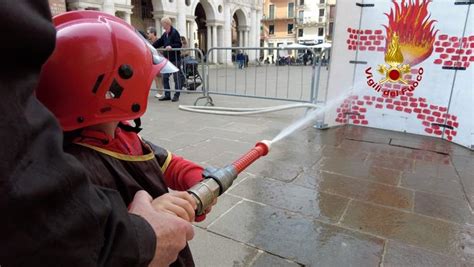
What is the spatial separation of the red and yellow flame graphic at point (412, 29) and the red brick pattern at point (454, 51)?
0.36 ft

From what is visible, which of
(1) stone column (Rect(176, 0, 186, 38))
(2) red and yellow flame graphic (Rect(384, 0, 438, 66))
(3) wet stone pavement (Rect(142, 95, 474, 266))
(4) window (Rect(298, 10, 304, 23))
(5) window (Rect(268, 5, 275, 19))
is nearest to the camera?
(3) wet stone pavement (Rect(142, 95, 474, 266))

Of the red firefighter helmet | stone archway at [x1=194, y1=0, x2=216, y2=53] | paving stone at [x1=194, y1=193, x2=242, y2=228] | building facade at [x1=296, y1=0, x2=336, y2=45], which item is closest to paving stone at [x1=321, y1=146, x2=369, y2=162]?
paving stone at [x1=194, y1=193, x2=242, y2=228]

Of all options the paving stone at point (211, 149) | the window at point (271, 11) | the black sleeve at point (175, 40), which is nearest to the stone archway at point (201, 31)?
the black sleeve at point (175, 40)

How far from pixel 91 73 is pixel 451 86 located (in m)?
5.08

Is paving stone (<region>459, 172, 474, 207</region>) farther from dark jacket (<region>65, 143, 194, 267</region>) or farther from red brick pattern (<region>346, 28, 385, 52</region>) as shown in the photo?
dark jacket (<region>65, 143, 194, 267</region>)

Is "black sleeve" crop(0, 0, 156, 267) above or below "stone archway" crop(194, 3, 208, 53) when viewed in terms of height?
below

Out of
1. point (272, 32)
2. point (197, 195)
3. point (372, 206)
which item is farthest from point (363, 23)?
point (272, 32)

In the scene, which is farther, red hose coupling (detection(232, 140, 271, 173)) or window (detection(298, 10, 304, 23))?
window (detection(298, 10, 304, 23))

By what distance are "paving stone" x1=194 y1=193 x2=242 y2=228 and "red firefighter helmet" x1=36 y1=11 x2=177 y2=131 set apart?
1665 mm

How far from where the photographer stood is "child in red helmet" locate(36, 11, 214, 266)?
3.02 ft

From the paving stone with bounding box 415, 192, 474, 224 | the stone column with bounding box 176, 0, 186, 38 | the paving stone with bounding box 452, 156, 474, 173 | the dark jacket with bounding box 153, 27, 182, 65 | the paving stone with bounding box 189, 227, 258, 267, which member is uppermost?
the stone column with bounding box 176, 0, 186, 38

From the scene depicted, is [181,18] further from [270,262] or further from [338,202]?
[270,262]

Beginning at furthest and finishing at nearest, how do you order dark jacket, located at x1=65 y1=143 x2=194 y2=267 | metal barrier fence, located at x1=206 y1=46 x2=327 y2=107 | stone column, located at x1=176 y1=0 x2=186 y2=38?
stone column, located at x1=176 y1=0 x2=186 y2=38
metal barrier fence, located at x1=206 y1=46 x2=327 y2=107
dark jacket, located at x1=65 y1=143 x2=194 y2=267

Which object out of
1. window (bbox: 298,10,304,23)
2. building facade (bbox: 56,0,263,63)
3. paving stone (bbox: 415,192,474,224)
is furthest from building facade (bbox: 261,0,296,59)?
paving stone (bbox: 415,192,474,224)
